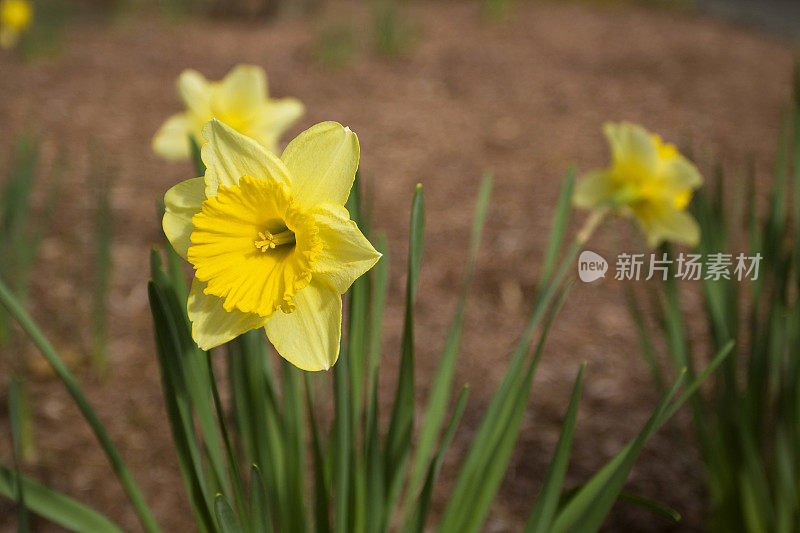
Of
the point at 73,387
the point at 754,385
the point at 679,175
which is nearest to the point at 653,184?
the point at 679,175

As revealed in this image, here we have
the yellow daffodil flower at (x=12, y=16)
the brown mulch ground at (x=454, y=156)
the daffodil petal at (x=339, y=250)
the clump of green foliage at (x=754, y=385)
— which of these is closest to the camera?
the daffodil petal at (x=339, y=250)

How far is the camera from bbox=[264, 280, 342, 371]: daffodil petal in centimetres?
64

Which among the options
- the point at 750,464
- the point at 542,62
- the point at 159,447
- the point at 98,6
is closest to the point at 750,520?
the point at 750,464

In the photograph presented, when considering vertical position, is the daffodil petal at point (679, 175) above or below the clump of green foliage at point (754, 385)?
above

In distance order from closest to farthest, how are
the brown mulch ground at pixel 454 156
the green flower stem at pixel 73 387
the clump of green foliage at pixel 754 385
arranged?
the green flower stem at pixel 73 387, the clump of green foliage at pixel 754 385, the brown mulch ground at pixel 454 156

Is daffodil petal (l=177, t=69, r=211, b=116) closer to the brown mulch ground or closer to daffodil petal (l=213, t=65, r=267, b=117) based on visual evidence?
daffodil petal (l=213, t=65, r=267, b=117)

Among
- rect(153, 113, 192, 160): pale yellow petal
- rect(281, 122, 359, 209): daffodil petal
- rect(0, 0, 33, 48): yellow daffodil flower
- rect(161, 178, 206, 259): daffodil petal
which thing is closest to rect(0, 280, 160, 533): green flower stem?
rect(161, 178, 206, 259): daffodil petal

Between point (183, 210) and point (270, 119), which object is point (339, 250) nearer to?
point (183, 210)

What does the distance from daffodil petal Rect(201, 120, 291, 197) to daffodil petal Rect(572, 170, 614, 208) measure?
76cm

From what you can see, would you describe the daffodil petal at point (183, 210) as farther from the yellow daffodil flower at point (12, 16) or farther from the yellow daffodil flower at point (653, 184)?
the yellow daffodil flower at point (12, 16)

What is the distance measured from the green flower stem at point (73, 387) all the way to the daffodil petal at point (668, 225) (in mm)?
938

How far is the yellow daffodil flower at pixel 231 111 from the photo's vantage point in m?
1.21

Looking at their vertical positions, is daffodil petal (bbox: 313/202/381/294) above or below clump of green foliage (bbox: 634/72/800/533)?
above

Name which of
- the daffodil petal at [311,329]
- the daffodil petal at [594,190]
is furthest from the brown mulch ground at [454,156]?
the daffodil petal at [311,329]
